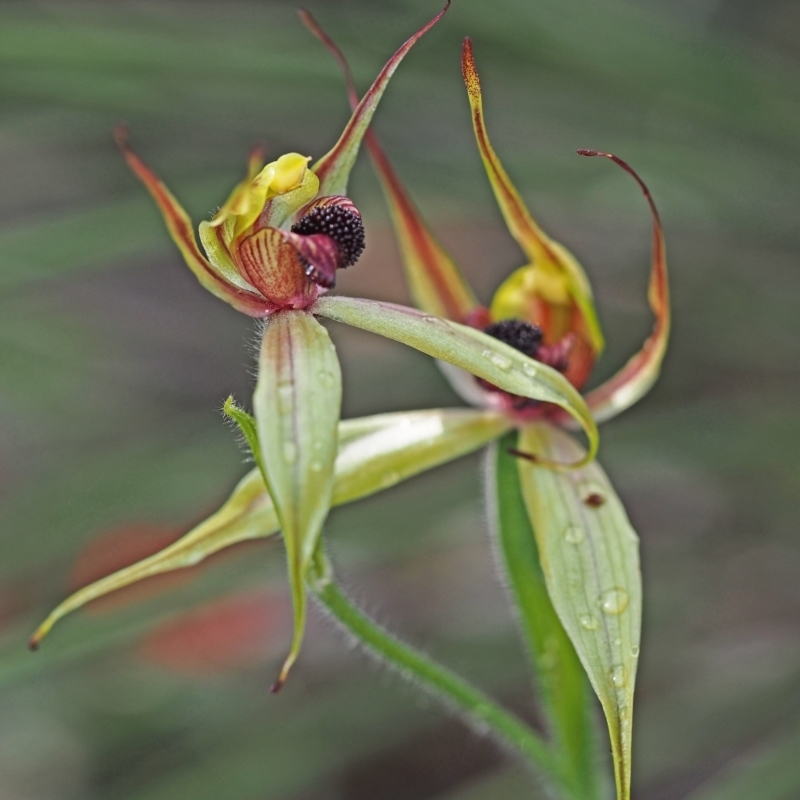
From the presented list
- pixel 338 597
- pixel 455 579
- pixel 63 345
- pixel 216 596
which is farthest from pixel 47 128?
pixel 338 597

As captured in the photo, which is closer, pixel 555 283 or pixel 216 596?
pixel 555 283

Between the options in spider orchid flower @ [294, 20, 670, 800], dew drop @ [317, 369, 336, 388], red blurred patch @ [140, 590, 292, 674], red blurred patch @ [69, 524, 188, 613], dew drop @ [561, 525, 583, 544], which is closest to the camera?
dew drop @ [317, 369, 336, 388]

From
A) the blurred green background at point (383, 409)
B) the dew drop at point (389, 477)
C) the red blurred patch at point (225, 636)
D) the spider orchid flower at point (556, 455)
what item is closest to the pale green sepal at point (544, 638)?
the spider orchid flower at point (556, 455)

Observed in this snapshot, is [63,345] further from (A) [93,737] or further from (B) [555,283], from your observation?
(B) [555,283]

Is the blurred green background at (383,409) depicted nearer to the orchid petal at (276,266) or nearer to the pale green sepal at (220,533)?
the pale green sepal at (220,533)

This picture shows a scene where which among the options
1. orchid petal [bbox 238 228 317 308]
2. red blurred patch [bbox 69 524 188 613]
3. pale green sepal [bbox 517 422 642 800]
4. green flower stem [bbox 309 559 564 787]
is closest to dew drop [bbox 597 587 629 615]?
pale green sepal [bbox 517 422 642 800]

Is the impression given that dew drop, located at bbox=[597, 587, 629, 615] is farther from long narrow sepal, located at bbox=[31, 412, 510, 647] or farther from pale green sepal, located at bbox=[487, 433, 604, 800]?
long narrow sepal, located at bbox=[31, 412, 510, 647]

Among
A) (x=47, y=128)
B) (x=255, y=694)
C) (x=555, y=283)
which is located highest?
(x=555, y=283)
